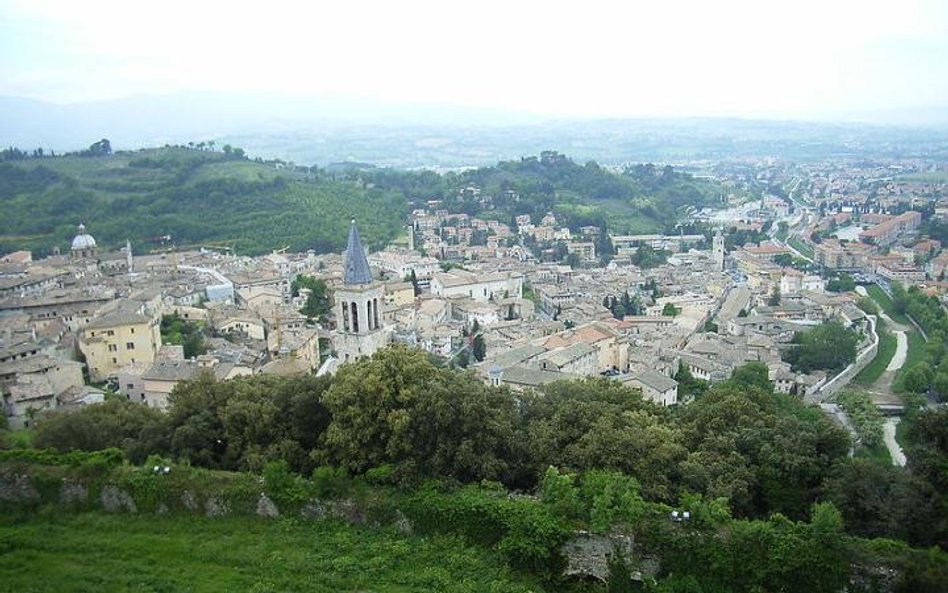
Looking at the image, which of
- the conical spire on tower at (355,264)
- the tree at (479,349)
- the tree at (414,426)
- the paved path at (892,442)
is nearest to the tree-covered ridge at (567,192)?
the tree at (479,349)

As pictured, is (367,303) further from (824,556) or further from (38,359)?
(824,556)

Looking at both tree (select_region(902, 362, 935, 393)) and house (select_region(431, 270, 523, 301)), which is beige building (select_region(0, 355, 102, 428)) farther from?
tree (select_region(902, 362, 935, 393))

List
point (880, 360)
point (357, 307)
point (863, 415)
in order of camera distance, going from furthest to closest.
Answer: point (880, 360) < point (863, 415) < point (357, 307)

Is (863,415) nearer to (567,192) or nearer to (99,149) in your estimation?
(567,192)

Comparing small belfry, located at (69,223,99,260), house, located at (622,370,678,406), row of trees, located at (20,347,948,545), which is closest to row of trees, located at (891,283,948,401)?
house, located at (622,370,678,406)

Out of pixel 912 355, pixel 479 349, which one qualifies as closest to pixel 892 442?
pixel 912 355

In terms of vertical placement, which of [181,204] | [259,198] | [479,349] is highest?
[259,198]
